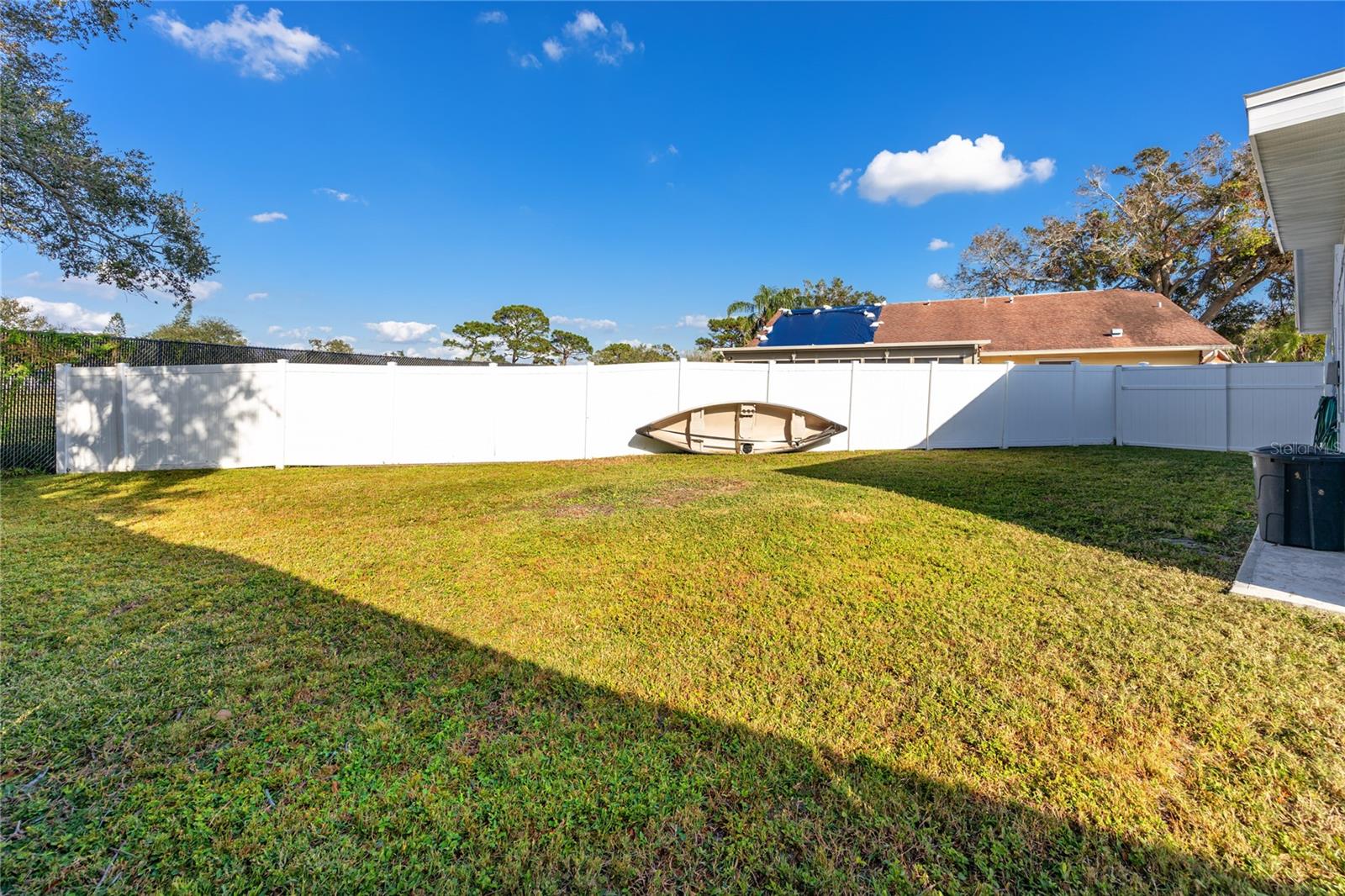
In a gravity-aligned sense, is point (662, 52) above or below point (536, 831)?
above

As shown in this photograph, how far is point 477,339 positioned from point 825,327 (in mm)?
26771

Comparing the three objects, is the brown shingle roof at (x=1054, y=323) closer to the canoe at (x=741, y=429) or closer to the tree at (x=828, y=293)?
the canoe at (x=741, y=429)

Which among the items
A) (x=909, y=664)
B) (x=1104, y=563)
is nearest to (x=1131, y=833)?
(x=909, y=664)

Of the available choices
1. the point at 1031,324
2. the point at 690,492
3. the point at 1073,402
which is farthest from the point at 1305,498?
the point at 1031,324

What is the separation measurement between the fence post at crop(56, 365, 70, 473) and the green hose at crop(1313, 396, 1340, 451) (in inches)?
697

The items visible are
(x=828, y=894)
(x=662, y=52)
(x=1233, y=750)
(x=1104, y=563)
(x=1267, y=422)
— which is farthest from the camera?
(x=662, y=52)

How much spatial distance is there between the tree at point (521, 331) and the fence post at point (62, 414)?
29.5m

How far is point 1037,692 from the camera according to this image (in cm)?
221

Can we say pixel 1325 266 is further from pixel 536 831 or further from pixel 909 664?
pixel 536 831

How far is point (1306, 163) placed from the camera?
4.25 m

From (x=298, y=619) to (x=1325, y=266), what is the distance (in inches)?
501

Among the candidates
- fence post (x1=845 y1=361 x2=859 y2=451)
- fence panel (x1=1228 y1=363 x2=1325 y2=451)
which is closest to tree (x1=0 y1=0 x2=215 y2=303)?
fence post (x1=845 y1=361 x2=859 y2=451)

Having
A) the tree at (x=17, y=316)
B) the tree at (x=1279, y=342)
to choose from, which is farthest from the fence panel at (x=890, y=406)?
the tree at (x=1279, y=342)

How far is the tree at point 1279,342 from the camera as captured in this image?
1912 cm
